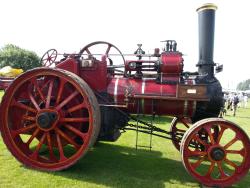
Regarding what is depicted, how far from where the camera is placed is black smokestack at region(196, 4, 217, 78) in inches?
201

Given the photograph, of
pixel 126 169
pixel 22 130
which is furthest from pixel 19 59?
pixel 126 169

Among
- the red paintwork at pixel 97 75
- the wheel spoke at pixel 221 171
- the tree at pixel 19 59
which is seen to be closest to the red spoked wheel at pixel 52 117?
the red paintwork at pixel 97 75

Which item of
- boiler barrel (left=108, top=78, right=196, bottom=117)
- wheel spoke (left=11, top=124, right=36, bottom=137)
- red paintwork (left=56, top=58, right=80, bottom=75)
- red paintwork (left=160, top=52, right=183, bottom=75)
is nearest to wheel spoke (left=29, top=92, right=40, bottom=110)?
wheel spoke (left=11, top=124, right=36, bottom=137)

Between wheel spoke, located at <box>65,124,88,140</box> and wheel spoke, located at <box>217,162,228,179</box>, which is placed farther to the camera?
wheel spoke, located at <box>65,124,88,140</box>

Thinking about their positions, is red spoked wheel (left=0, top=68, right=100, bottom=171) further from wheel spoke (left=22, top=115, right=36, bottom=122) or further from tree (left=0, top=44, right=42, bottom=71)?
tree (left=0, top=44, right=42, bottom=71)

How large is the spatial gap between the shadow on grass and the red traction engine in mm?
318

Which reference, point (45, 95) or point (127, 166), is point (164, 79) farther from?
point (45, 95)

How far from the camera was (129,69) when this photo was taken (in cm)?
531

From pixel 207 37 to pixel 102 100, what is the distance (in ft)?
6.93

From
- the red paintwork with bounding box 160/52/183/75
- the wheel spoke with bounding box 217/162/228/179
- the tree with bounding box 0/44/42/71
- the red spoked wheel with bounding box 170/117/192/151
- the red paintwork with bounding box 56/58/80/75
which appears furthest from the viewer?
the tree with bounding box 0/44/42/71

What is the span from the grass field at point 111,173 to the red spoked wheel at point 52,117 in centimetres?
26

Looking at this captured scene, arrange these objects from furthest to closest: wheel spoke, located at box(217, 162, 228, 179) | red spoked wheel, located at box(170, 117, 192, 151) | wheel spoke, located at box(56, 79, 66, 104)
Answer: red spoked wheel, located at box(170, 117, 192, 151) < wheel spoke, located at box(56, 79, 66, 104) < wheel spoke, located at box(217, 162, 228, 179)

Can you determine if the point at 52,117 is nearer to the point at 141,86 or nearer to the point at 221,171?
the point at 141,86

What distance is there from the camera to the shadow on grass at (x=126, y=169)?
4527 mm
